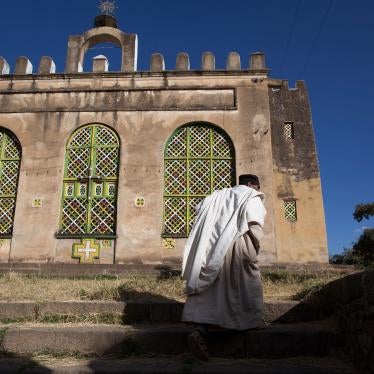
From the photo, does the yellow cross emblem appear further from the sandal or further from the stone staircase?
the sandal

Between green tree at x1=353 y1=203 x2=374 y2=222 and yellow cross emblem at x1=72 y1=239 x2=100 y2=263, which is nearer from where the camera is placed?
yellow cross emblem at x1=72 y1=239 x2=100 y2=263

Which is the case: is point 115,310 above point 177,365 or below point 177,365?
above

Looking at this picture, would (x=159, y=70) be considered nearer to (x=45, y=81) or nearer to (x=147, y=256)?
(x=45, y=81)

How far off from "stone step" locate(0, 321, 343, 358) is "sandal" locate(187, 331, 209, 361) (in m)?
0.29

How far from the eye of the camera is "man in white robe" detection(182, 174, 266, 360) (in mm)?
3725

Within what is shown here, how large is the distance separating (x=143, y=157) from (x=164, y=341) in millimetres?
7603

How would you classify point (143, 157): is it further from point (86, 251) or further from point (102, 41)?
point (102, 41)

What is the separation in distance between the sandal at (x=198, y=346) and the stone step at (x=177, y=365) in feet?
0.19

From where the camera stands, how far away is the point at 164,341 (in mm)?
3859

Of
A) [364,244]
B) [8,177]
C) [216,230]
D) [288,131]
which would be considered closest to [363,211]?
[364,244]

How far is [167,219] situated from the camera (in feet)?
35.3

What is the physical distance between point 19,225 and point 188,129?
5072mm

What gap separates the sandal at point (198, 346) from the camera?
3.44 meters

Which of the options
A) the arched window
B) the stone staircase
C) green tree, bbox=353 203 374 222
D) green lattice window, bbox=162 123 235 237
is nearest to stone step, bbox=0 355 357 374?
the stone staircase
